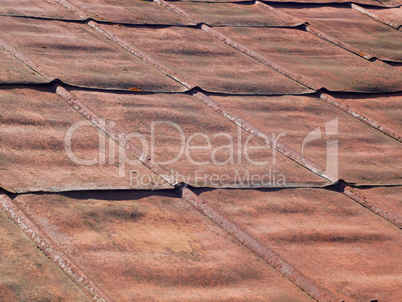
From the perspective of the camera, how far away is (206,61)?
4984 mm

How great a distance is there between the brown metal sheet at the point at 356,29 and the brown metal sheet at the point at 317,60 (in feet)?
1.15

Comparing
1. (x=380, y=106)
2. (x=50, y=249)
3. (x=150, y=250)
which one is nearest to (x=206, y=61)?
(x=380, y=106)

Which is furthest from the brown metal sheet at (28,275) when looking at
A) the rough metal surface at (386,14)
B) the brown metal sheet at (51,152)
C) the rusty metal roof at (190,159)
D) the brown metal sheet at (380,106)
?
the rough metal surface at (386,14)

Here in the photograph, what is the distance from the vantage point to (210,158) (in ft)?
11.6

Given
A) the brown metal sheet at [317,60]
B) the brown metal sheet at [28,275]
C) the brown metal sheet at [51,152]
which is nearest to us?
the brown metal sheet at [28,275]

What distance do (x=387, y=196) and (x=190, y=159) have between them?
53.4 inches

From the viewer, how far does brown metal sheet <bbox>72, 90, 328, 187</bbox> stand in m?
3.39

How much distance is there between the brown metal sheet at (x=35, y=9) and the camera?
4957mm

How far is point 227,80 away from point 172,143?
1.30m

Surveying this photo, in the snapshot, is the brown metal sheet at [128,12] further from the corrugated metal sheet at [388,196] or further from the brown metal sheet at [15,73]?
the corrugated metal sheet at [388,196]

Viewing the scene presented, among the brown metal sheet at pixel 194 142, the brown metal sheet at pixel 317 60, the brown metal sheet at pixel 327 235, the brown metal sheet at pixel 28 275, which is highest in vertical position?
the brown metal sheet at pixel 317 60

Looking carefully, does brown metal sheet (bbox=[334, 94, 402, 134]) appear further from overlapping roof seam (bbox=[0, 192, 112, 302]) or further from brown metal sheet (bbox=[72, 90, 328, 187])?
overlapping roof seam (bbox=[0, 192, 112, 302])

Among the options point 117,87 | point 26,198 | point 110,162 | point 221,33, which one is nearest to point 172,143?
point 110,162

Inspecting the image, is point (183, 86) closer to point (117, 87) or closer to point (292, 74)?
point (117, 87)
